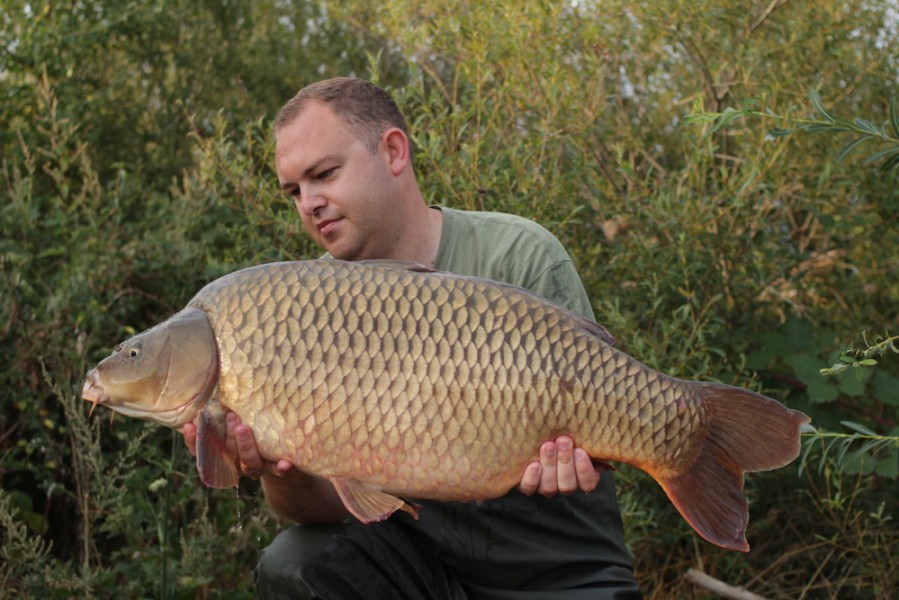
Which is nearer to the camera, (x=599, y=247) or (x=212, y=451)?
(x=212, y=451)

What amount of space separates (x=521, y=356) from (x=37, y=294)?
6.44 feet

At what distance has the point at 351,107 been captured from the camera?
6.79ft

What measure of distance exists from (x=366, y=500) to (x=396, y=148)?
2.50 feet

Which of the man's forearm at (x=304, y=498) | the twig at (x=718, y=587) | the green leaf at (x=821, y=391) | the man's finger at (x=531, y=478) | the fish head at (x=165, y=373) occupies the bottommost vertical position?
the twig at (x=718, y=587)

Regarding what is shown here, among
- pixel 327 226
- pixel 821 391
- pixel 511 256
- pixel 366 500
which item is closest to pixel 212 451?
pixel 366 500

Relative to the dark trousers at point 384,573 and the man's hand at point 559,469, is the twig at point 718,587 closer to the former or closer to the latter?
the dark trousers at point 384,573

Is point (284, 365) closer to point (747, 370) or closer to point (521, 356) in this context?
point (521, 356)

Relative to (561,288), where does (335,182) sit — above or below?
above

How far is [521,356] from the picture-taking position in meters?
1.59

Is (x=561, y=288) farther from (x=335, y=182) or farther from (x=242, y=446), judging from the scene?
(x=242, y=446)

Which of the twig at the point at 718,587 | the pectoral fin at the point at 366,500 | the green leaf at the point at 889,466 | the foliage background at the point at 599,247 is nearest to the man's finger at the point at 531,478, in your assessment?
the pectoral fin at the point at 366,500

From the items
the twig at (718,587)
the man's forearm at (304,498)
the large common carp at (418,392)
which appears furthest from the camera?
the twig at (718,587)

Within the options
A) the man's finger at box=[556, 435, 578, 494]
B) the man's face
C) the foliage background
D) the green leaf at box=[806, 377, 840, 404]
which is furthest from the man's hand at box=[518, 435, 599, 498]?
the green leaf at box=[806, 377, 840, 404]

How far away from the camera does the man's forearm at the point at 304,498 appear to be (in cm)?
182
